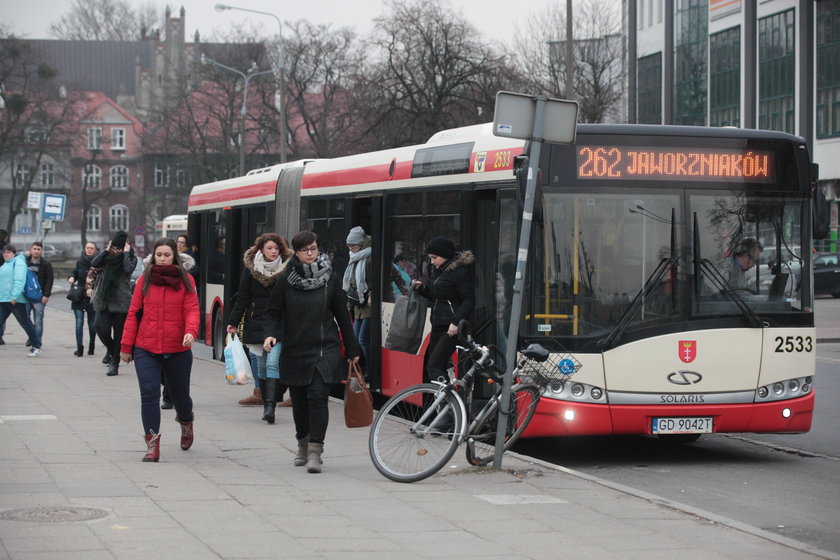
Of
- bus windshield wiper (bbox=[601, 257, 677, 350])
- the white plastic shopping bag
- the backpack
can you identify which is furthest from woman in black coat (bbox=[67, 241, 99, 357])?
bus windshield wiper (bbox=[601, 257, 677, 350])

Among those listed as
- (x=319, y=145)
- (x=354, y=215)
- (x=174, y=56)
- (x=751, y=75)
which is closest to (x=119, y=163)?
(x=174, y=56)

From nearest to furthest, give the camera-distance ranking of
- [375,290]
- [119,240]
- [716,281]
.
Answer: [716,281]
[375,290]
[119,240]

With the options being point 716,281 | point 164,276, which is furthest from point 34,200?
point 716,281

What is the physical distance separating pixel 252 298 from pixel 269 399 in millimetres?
924

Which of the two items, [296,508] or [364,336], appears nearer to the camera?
[296,508]

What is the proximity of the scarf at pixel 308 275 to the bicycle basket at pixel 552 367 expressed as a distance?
158 cm

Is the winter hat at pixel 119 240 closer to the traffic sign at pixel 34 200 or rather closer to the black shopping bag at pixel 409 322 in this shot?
the black shopping bag at pixel 409 322

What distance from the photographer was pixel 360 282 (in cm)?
1399

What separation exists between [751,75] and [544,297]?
4715 cm

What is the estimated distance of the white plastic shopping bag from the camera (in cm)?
1246

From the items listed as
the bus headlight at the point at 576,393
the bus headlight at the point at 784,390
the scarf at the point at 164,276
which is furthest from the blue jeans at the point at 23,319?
the bus headlight at the point at 784,390

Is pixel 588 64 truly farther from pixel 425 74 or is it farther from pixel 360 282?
pixel 360 282

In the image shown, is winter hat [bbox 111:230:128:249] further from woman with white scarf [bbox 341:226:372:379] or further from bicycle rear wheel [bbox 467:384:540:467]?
bicycle rear wheel [bbox 467:384:540:467]

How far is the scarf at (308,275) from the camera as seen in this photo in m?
9.42
